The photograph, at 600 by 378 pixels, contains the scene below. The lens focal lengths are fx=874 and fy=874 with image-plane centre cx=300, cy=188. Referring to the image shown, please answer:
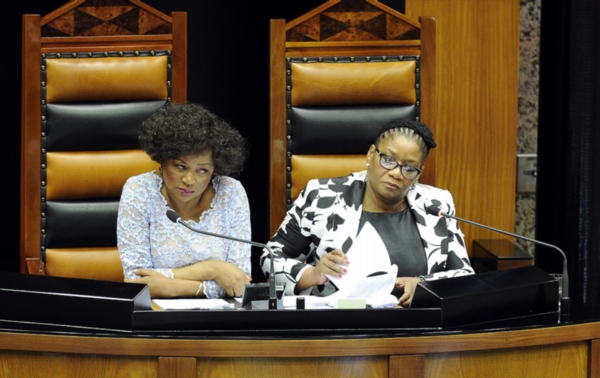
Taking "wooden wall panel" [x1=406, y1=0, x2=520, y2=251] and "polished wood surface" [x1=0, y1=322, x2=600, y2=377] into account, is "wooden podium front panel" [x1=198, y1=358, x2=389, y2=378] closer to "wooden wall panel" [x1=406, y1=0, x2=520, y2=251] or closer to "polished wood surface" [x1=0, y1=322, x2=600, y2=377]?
"polished wood surface" [x1=0, y1=322, x2=600, y2=377]

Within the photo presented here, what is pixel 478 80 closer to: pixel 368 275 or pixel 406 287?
pixel 406 287

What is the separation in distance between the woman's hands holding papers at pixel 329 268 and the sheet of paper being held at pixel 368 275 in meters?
0.02

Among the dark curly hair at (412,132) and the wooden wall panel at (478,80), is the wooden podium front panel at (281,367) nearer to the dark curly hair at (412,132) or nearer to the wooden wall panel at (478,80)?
the dark curly hair at (412,132)

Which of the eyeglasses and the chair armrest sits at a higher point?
the eyeglasses

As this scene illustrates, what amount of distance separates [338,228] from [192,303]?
60 cm

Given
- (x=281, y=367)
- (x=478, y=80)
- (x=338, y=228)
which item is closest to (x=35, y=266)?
(x=338, y=228)

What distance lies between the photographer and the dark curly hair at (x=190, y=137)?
2.46m

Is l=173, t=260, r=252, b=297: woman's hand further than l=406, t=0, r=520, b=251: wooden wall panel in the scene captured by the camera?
No

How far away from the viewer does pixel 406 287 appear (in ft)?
7.89

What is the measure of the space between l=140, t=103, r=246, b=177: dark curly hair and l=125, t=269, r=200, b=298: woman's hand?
34cm

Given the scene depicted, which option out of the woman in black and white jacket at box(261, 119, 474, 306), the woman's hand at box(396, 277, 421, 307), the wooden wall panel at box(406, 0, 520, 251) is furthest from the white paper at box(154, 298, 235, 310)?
the wooden wall panel at box(406, 0, 520, 251)

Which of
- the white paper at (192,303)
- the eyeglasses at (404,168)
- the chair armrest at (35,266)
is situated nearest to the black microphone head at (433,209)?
the eyeglasses at (404,168)

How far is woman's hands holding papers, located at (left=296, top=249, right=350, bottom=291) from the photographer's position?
7.68 ft

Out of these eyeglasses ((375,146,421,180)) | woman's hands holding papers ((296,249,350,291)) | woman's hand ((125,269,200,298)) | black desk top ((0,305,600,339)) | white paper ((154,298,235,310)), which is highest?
eyeglasses ((375,146,421,180))
